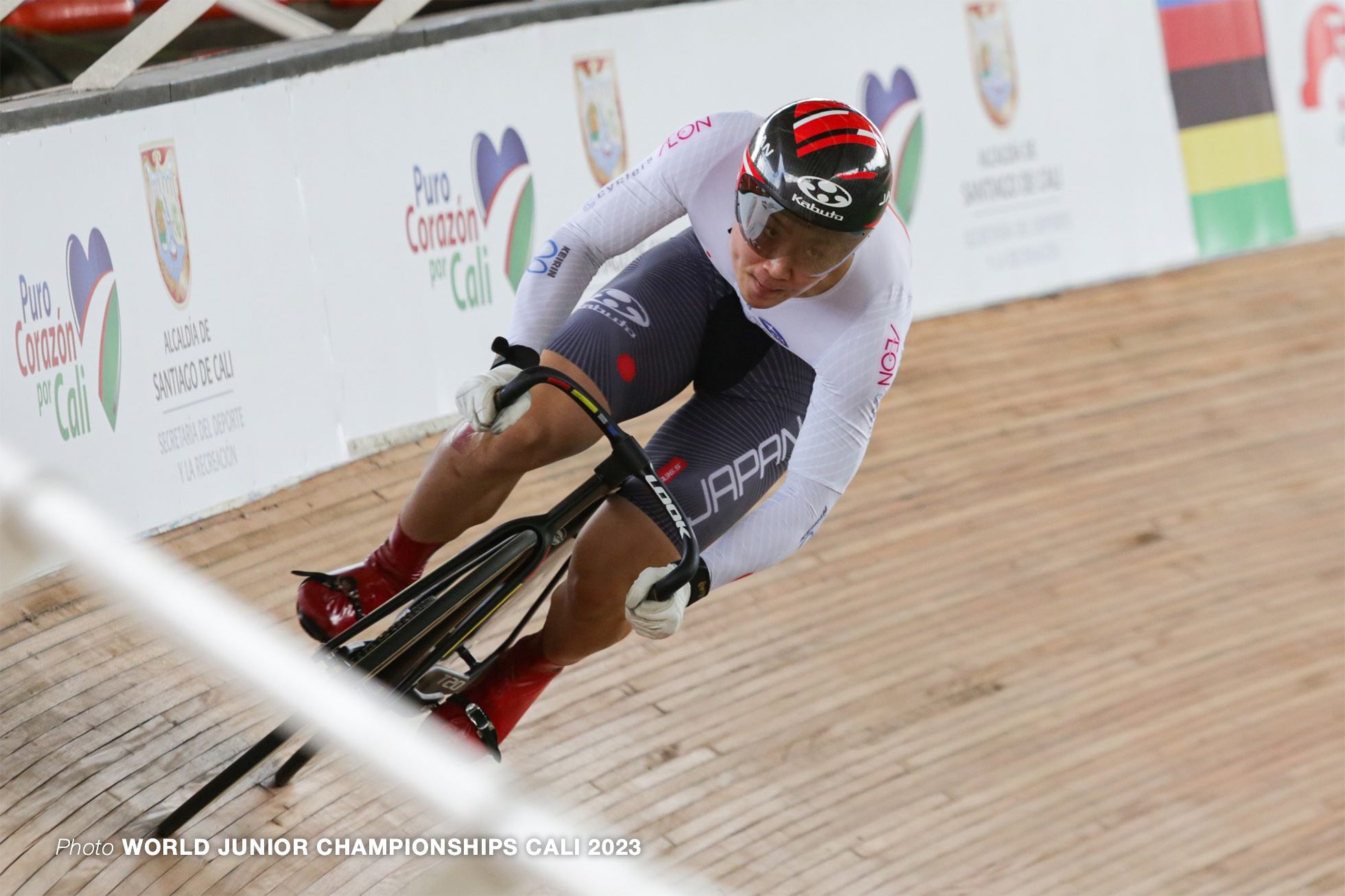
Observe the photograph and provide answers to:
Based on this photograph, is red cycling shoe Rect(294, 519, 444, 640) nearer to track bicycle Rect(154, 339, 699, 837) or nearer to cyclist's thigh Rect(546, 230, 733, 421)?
track bicycle Rect(154, 339, 699, 837)

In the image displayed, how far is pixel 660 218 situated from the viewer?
2.61 m

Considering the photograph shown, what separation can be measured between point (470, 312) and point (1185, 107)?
4362mm

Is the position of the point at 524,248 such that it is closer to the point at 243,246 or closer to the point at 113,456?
the point at 243,246

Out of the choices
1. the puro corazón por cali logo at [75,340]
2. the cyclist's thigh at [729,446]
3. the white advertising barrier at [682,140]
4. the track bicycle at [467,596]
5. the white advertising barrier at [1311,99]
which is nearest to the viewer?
the track bicycle at [467,596]

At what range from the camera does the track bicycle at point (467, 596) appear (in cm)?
227

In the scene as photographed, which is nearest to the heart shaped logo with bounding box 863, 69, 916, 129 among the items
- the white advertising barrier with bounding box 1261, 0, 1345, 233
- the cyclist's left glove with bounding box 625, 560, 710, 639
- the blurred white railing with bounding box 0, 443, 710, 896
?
the white advertising barrier with bounding box 1261, 0, 1345, 233

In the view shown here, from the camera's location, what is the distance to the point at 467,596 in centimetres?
236

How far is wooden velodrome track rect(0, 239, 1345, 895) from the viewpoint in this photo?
9.01ft

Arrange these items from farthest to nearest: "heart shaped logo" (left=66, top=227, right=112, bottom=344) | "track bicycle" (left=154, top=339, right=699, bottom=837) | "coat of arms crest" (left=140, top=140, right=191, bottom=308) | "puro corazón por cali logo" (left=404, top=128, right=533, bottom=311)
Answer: "puro corazón por cali logo" (left=404, top=128, right=533, bottom=311)
"coat of arms crest" (left=140, top=140, right=191, bottom=308)
"heart shaped logo" (left=66, top=227, right=112, bottom=344)
"track bicycle" (left=154, top=339, right=699, bottom=837)

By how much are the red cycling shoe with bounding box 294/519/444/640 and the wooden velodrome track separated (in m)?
0.44

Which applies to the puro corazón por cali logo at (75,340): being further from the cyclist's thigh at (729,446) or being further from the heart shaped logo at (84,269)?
the cyclist's thigh at (729,446)

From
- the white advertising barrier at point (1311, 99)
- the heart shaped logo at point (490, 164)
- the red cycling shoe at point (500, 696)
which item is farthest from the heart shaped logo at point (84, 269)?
the white advertising barrier at point (1311, 99)

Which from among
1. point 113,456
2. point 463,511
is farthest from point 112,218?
point 463,511

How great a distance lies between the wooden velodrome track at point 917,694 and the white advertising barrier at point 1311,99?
274 centimetres
